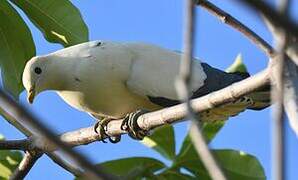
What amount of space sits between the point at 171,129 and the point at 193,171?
0.77 feet

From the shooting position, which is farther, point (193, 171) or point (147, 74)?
point (147, 74)

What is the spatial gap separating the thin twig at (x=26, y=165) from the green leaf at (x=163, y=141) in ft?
2.27

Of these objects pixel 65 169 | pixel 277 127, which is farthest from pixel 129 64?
pixel 277 127

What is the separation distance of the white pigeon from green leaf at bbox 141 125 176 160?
12 centimetres

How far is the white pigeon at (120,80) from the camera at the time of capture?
123 inches

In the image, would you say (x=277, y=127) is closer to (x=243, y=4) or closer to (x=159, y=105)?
(x=243, y=4)

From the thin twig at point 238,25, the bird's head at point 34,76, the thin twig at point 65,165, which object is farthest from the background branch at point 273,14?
the bird's head at point 34,76

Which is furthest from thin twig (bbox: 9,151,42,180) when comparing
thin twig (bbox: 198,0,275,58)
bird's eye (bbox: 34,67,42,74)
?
thin twig (bbox: 198,0,275,58)

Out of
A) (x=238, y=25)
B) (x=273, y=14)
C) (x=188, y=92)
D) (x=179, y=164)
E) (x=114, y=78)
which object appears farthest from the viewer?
(x=114, y=78)

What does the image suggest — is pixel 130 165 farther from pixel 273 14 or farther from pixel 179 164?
pixel 273 14

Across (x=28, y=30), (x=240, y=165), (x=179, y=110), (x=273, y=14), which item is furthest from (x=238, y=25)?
(x=28, y=30)

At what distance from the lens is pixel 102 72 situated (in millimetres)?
3156

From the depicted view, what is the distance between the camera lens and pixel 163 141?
123 inches

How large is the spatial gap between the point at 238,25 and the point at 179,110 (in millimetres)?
326
